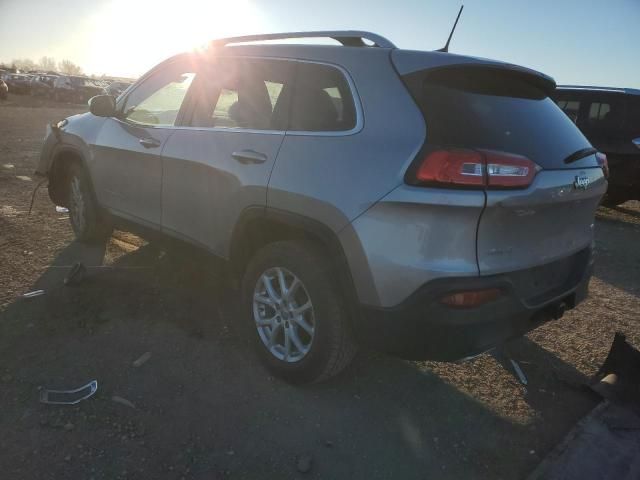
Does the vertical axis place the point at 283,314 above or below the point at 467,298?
below

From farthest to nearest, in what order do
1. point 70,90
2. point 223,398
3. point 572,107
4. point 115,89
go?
point 70,90, point 115,89, point 572,107, point 223,398

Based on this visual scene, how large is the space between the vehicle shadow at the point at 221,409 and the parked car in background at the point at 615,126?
574cm

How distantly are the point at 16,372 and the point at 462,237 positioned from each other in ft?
8.19

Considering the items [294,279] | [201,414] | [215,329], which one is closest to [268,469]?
[201,414]

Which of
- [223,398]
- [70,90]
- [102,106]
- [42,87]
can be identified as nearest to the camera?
[223,398]

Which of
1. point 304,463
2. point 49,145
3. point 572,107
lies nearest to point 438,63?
point 304,463

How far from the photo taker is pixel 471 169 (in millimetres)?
2020

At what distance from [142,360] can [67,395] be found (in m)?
0.47

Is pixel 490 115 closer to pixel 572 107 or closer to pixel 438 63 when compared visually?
pixel 438 63

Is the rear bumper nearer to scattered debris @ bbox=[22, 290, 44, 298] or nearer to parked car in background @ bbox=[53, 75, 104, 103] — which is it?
scattered debris @ bbox=[22, 290, 44, 298]

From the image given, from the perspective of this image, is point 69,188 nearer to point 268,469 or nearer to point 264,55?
point 264,55

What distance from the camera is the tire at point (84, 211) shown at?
14.2ft

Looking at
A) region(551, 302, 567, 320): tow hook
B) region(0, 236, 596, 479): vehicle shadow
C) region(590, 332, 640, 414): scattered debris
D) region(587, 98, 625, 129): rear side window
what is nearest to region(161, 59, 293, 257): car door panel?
region(0, 236, 596, 479): vehicle shadow

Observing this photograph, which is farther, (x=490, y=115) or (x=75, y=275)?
(x=75, y=275)
